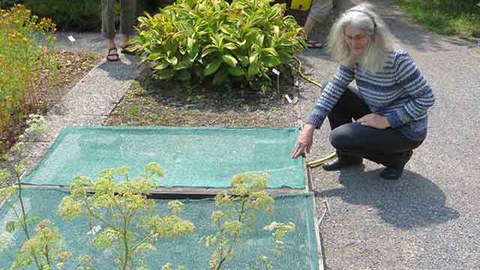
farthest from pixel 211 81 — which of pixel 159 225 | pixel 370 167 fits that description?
pixel 159 225

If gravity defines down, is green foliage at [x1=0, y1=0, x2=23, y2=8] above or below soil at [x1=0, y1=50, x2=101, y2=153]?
below

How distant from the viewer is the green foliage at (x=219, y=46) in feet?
16.5

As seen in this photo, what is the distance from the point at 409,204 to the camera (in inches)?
131

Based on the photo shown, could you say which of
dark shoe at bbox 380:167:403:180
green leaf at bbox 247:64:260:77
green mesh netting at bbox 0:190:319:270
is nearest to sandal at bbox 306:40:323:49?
green leaf at bbox 247:64:260:77

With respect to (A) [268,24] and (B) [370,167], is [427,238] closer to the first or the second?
(B) [370,167]

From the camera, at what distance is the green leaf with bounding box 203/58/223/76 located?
4.99 meters

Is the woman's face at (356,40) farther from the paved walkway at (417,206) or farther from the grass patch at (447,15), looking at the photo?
the grass patch at (447,15)

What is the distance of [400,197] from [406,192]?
74 millimetres

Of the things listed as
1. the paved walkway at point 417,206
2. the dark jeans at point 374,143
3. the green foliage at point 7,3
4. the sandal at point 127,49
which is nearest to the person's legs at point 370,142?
the dark jeans at point 374,143

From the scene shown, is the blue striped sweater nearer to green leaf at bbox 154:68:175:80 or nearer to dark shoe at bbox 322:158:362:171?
dark shoe at bbox 322:158:362:171

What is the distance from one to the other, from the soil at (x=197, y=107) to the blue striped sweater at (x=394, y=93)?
3.10 feet

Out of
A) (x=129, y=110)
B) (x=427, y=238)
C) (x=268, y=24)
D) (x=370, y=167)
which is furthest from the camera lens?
(x=268, y=24)

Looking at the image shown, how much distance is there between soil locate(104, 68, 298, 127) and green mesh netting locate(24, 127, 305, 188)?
230 mm

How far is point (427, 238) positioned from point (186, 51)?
2.79 m
